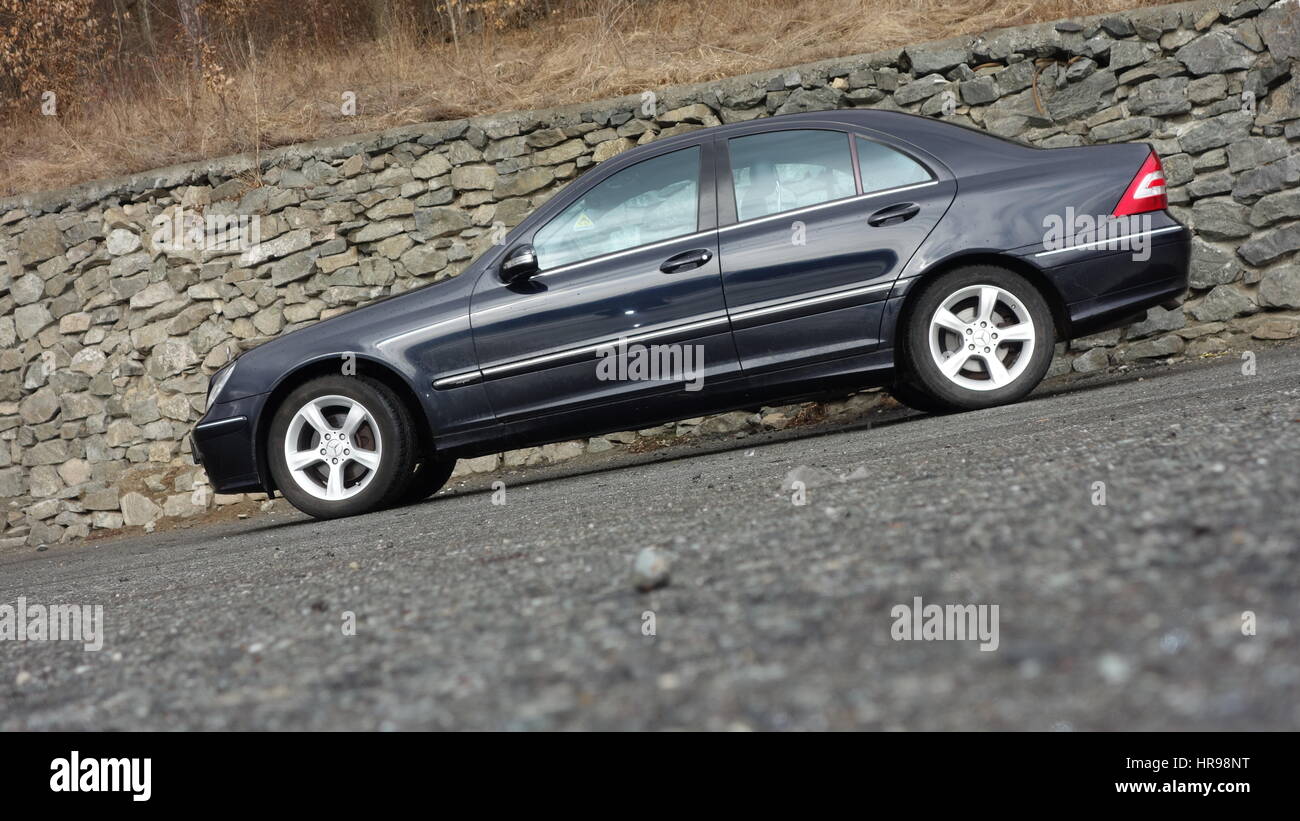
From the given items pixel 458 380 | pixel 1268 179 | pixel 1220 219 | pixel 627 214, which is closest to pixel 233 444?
pixel 458 380

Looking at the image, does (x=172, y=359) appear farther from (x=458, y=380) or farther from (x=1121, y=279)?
(x=1121, y=279)

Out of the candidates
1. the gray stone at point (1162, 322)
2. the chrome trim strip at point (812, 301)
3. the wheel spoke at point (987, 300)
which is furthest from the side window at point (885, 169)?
the gray stone at point (1162, 322)

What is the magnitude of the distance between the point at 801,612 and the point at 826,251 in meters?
3.54

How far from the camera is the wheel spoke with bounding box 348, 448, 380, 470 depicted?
17.6 feet

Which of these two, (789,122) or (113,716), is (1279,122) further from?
(113,716)

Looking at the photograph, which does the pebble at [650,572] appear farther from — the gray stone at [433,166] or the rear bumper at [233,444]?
the gray stone at [433,166]

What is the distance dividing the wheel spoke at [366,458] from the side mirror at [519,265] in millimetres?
1083

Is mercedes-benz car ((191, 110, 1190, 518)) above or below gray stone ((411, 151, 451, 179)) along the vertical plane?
below

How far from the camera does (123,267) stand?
9.14 m

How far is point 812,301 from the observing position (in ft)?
16.9

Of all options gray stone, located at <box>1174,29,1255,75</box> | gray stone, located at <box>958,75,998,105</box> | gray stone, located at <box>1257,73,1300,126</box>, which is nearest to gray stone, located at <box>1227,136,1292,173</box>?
gray stone, located at <box>1257,73,1300,126</box>

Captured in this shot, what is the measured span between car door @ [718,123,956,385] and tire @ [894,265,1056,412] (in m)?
0.23

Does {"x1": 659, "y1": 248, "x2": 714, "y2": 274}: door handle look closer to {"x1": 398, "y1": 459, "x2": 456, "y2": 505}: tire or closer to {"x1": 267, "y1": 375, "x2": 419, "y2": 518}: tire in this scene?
{"x1": 267, "y1": 375, "x2": 419, "y2": 518}: tire
